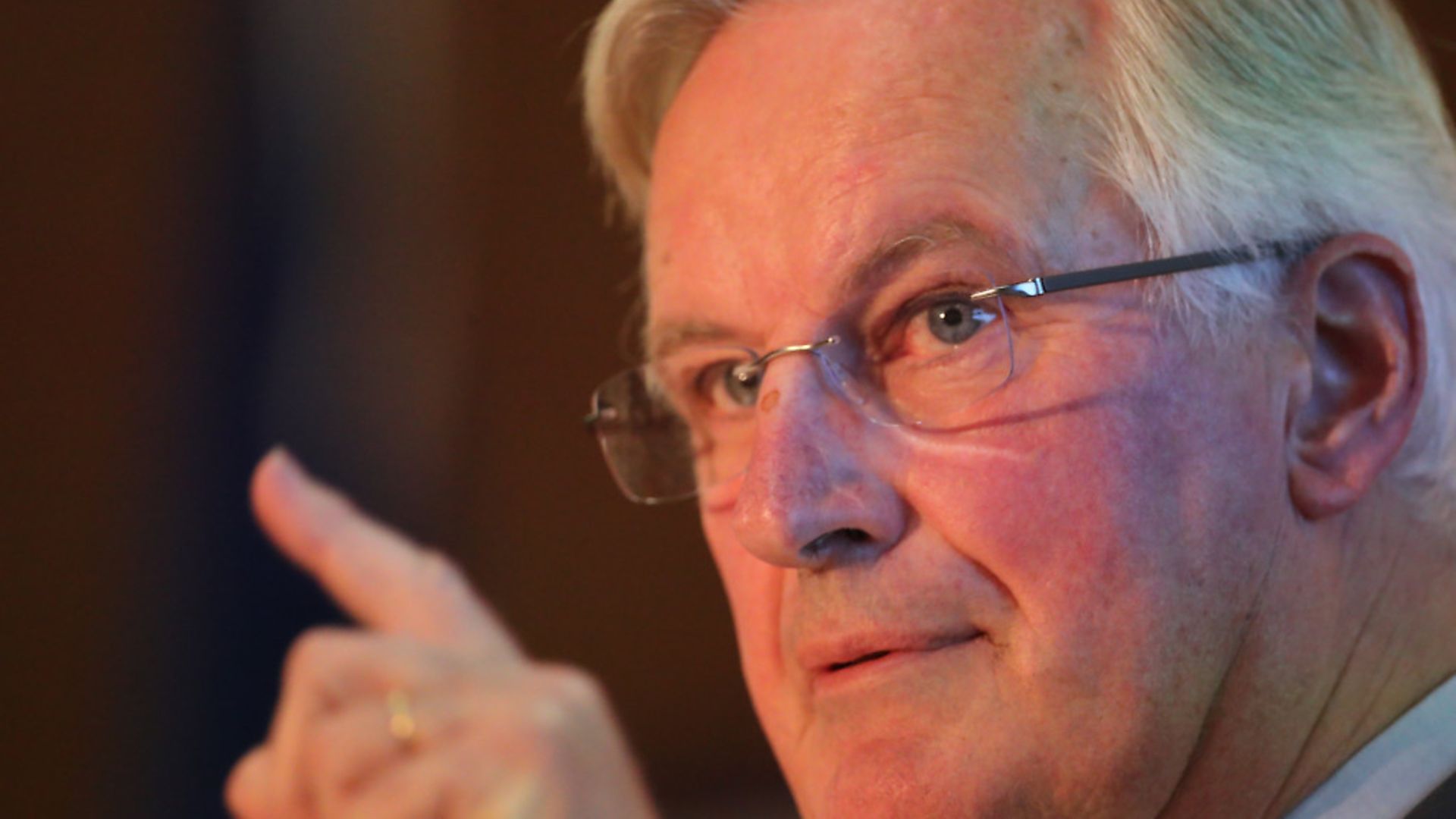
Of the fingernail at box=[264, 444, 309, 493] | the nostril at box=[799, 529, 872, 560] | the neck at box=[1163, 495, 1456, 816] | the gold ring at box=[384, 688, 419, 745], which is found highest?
the fingernail at box=[264, 444, 309, 493]

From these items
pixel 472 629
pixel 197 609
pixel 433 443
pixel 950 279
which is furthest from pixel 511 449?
pixel 950 279

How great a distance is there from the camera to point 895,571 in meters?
1.24

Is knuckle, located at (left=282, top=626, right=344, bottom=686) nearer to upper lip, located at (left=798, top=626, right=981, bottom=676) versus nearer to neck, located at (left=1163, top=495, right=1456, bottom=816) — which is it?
upper lip, located at (left=798, top=626, right=981, bottom=676)

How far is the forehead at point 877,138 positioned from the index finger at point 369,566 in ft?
1.66

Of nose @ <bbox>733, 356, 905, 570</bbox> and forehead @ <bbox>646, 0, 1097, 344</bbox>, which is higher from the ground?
forehead @ <bbox>646, 0, 1097, 344</bbox>

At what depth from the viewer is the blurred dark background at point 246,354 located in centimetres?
142

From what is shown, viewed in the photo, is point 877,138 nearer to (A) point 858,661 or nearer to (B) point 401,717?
(A) point 858,661

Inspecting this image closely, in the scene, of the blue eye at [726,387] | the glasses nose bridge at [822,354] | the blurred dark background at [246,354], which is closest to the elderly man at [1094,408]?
the glasses nose bridge at [822,354]

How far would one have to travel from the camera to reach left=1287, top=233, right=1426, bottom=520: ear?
127 cm

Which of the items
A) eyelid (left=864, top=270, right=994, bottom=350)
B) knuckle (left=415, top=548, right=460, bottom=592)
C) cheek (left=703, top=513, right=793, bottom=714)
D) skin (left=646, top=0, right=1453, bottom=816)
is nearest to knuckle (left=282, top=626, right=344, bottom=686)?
knuckle (left=415, top=548, right=460, bottom=592)

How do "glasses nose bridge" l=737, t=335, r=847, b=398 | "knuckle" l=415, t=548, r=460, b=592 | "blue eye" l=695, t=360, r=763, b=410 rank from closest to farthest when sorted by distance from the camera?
"glasses nose bridge" l=737, t=335, r=847, b=398 → "blue eye" l=695, t=360, r=763, b=410 → "knuckle" l=415, t=548, r=460, b=592

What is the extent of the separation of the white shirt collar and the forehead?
619 millimetres

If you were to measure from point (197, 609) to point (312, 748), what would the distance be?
8.4 inches

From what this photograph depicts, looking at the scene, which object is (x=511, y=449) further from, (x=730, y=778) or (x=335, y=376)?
(x=730, y=778)
